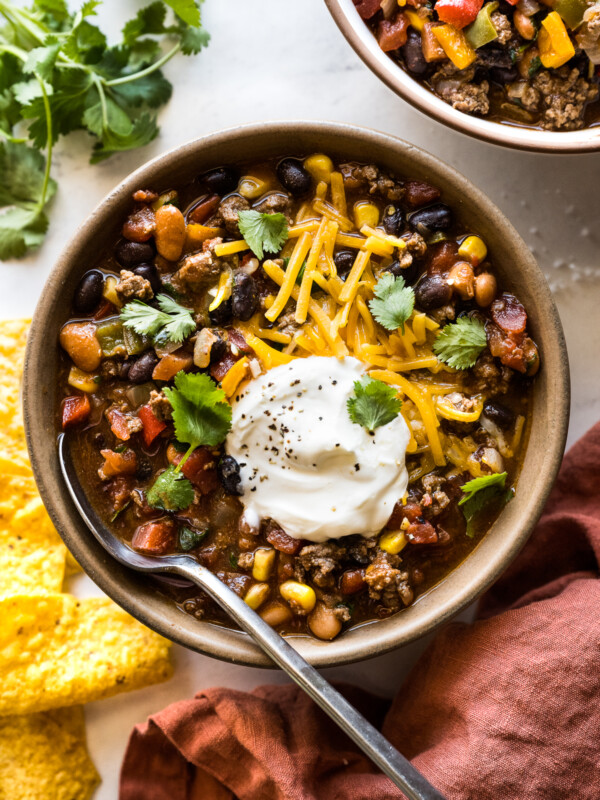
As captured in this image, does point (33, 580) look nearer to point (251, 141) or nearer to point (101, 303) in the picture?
point (101, 303)

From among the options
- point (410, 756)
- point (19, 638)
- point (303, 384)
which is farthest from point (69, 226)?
point (410, 756)

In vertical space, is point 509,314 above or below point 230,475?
above

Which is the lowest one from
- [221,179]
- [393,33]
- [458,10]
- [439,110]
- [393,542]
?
[393,542]

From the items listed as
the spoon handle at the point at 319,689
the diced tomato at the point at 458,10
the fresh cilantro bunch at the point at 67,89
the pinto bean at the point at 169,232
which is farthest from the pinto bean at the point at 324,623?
the diced tomato at the point at 458,10

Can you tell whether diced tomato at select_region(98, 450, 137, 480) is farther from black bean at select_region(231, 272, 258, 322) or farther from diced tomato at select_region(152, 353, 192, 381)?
black bean at select_region(231, 272, 258, 322)

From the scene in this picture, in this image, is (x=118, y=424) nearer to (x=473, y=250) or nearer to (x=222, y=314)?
(x=222, y=314)

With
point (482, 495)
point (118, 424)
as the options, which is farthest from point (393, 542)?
point (118, 424)
